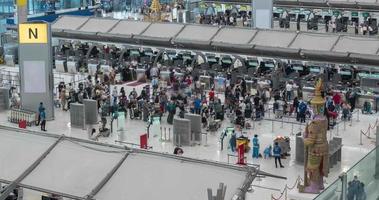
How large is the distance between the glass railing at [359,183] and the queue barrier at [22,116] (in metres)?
17.7

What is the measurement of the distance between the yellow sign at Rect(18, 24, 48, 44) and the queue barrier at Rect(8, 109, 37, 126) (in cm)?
273

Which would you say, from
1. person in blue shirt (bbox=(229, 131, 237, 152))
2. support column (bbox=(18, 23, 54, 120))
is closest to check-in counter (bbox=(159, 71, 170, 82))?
support column (bbox=(18, 23, 54, 120))

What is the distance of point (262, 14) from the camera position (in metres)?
40.4

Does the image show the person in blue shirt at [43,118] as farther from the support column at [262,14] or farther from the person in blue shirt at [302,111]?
the support column at [262,14]

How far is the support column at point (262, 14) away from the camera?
40.2 m

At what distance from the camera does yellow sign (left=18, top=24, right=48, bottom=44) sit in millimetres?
28203

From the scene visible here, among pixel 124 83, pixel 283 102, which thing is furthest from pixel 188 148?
pixel 124 83

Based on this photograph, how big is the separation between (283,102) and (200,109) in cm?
344

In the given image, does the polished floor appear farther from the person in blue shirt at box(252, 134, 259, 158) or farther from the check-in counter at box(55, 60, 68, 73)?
the check-in counter at box(55, 60, 68, 73)

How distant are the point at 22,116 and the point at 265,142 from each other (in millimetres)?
9510

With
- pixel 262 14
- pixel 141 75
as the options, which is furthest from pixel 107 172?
pixel 262 14

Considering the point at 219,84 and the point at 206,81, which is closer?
the point at 219,84

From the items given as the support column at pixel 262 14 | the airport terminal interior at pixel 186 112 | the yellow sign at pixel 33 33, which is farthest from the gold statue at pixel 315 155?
the support column at pixel 262 14

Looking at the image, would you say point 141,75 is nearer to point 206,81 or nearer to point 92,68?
point 92,68
